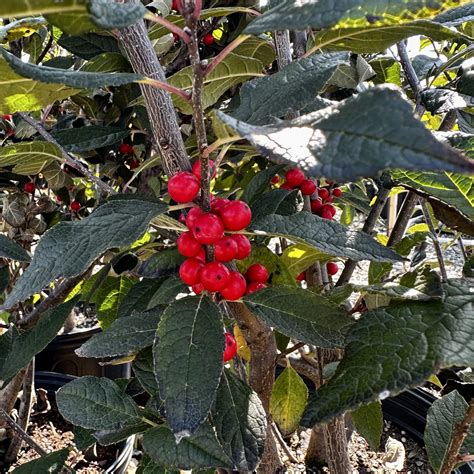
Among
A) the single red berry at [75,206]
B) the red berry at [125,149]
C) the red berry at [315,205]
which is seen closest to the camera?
the red berry at [315,205]

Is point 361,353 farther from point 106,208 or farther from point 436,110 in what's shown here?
point 436,110

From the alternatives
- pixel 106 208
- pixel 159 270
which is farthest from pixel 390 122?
pixel 159 270

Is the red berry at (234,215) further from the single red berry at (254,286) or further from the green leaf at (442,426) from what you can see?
the green leaf at (442,426)

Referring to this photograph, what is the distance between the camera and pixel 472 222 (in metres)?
0.57

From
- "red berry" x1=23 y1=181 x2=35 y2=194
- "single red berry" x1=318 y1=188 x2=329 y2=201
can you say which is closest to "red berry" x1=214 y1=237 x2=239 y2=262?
"single red berry" x1=318 y1=188 x2=329 y2=201

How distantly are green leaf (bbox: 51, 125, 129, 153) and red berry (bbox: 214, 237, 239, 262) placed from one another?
0.43 m

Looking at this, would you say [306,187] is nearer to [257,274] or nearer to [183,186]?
[257,274]

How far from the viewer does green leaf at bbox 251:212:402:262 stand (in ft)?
1.84

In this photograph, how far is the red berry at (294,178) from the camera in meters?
0.92

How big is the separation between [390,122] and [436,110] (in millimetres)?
471

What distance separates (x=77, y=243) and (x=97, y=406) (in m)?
0.40

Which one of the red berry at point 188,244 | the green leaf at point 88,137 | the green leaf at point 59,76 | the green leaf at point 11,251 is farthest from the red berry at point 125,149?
the green leaf at point 59,76

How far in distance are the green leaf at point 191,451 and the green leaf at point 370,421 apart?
12.5 inches

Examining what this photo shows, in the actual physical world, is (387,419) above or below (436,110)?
below
